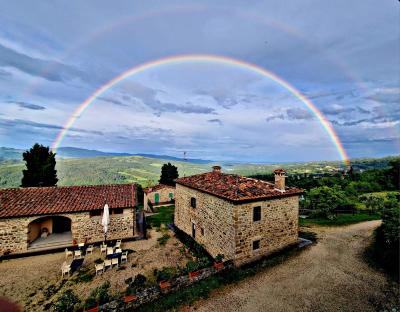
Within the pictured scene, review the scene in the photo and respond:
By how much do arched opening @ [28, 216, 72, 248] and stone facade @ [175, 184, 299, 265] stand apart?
11.7 m

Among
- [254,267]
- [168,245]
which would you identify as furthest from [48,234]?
[254,267]

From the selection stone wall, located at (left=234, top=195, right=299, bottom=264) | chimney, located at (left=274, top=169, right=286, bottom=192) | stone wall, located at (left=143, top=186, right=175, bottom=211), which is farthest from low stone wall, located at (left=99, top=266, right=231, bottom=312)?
stone wall, located at (left=143, top=186, right=175, bottom=211)

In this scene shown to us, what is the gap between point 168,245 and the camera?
18.8m

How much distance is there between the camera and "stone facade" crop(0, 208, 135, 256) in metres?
17.0

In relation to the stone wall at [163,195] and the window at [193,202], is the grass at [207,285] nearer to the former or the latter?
the window at [193,202]

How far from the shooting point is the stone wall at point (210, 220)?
14.7 meters

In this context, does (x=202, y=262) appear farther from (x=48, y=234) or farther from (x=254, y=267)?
(x=48, y=234)

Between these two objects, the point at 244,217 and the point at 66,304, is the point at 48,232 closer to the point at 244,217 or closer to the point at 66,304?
the point at 66,304

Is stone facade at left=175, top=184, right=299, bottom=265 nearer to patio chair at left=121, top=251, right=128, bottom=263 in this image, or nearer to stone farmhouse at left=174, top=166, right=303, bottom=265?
stone farmhouse at left=174, top=166, right=303, bottom=265

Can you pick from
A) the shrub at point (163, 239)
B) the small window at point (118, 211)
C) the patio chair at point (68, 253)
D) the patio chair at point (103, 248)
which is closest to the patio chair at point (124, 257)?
the patio chair at point (103, 248)

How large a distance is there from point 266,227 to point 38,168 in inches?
1280

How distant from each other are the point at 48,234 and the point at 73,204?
4524mm

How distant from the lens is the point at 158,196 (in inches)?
1455

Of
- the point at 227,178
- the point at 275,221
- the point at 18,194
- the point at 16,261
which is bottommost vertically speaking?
the point at 16,261
